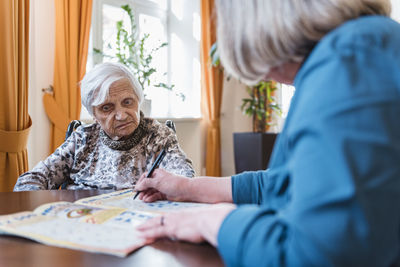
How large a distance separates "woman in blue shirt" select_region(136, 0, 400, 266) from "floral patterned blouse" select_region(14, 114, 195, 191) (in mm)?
1108

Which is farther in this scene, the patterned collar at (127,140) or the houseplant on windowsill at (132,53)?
the houseplant on windowsill at (132,53)

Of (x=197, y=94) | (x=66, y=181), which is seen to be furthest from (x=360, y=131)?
(x=197, y=94)

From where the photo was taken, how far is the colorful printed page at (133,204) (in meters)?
0.93

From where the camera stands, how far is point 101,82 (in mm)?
1752

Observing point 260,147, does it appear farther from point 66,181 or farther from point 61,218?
point 61,218

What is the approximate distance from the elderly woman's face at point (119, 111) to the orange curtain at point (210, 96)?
116 inches

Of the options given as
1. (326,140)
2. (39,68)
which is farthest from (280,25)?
(39,68)

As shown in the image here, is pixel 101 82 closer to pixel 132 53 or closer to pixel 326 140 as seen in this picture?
pixel 326 140

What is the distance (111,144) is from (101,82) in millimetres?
293

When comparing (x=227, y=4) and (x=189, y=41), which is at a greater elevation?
(x=189, y=41)

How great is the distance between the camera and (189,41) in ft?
15.8

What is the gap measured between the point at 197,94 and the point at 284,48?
439 centimetres

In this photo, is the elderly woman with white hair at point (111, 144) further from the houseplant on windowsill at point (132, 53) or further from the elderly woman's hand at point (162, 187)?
the houseplant on windowsill at point (132, 53)

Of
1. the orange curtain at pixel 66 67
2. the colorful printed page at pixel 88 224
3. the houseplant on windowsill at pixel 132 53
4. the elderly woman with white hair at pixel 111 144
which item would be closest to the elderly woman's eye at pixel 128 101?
the elderly woman with white hair at pixel 111 144
